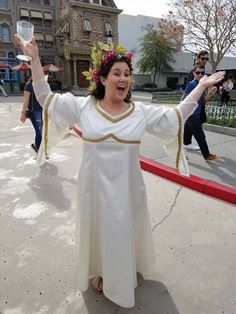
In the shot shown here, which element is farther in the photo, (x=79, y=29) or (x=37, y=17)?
(x=37, y=17)

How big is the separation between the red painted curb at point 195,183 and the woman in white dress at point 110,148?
2095 millimetres

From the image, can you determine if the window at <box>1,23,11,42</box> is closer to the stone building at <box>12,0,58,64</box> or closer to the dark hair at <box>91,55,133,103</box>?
the stone building at <box>12,0,58,64</box>

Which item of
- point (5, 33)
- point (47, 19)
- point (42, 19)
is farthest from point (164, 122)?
point (47, 19)

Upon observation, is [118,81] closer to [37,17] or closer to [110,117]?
[110,117]

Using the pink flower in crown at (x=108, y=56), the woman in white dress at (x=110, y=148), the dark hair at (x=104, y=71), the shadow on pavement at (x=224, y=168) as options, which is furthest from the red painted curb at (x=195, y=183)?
the pink flower in crown at (x=108, y=56)

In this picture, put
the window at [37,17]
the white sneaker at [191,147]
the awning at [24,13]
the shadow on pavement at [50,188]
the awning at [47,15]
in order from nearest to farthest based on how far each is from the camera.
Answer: the shadow on pavement at [50,188] < the white sneaker at [191,147] < the awning at [24,13] < the window at [37,17] < the awning at [47,15]

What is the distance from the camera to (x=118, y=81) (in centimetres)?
199

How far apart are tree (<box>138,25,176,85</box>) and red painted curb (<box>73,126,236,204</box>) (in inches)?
1158

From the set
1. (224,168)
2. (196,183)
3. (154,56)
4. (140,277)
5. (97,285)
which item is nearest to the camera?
(97,285)

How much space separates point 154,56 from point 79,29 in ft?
31.6

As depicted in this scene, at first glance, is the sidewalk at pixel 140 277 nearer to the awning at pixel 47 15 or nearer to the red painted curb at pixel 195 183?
the red painted curb at pixel 195 183

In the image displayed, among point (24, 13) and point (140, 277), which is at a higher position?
point (24, 13)

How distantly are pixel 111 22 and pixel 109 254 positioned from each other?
101ft

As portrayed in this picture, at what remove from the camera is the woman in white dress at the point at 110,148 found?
6.46ft
